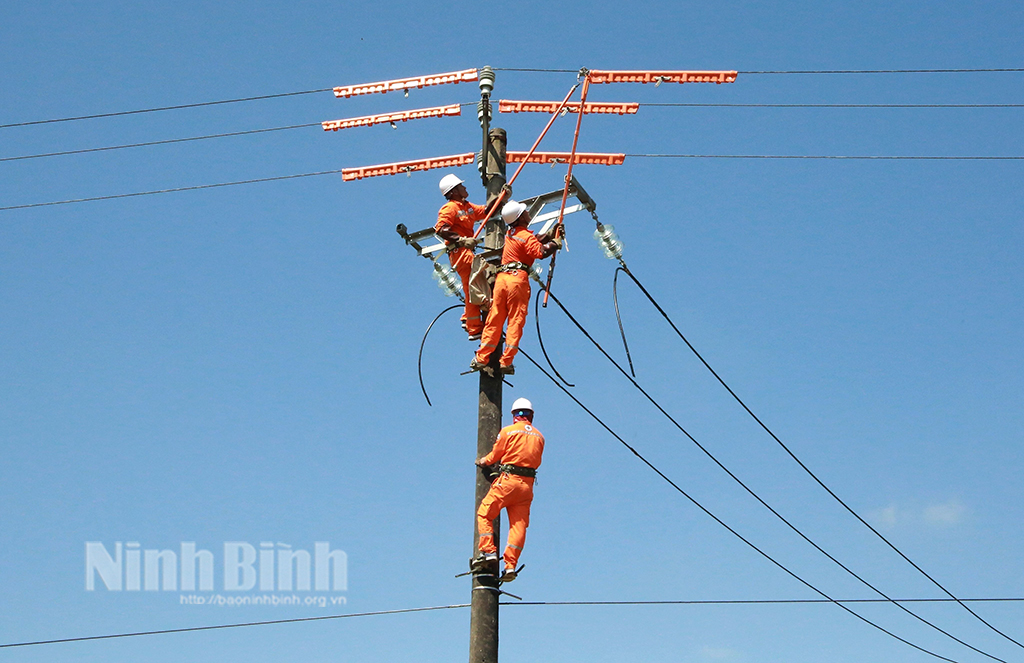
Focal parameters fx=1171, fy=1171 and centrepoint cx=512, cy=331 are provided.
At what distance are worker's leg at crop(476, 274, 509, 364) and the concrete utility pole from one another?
8 cm

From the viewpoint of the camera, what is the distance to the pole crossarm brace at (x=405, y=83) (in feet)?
38.4

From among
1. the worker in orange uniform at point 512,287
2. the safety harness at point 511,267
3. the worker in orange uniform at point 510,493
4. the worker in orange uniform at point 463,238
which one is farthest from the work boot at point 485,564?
the safety harness at point 511,267

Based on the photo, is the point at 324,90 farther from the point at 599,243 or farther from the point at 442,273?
the point at 599,243

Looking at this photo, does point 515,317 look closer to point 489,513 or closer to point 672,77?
point 489,513

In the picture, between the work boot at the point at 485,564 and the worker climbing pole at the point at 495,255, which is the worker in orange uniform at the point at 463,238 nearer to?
the worker climbing pole at the point at 495,255

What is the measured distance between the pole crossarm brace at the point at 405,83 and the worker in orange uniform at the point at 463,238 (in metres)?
1.14

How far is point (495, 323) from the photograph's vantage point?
10727 millimetres

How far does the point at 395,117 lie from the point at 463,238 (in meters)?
1.73

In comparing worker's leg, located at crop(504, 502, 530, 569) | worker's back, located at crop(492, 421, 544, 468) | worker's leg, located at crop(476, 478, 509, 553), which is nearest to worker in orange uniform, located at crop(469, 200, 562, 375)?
worker's back, located at crop(492, 421, 544, 468)

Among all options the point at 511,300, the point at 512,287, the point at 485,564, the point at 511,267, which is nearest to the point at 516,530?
the point at 485,564

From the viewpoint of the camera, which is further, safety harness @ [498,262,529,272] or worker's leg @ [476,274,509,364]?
safety harness @ [498,262,529,272]

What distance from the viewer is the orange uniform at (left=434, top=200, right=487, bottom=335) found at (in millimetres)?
11195

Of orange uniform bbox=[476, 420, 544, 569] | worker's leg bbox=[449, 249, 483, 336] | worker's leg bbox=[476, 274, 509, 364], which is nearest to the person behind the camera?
orange uniform bbox=[476, 420, 544, 569]

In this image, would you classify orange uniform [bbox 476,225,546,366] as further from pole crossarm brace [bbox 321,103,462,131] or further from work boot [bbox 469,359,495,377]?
pole crossarm brace [bbox 321,103,462,131]
